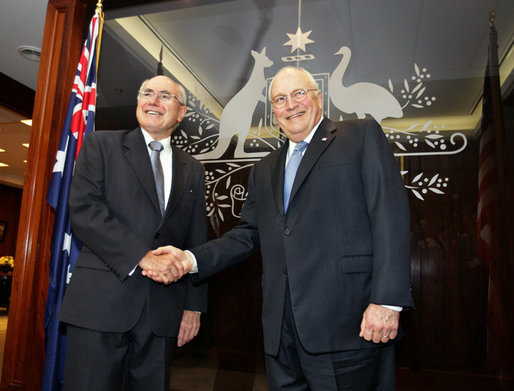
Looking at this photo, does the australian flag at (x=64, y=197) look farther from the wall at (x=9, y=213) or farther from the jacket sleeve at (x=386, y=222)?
the wall at (x=9, y=213)

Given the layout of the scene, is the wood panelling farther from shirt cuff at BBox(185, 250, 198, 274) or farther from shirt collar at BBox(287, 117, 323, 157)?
shirt collar at BBox(287, 117, 323, 157)

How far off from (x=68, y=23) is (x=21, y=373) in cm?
256

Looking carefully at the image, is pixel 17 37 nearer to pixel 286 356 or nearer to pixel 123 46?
pixel 123 46

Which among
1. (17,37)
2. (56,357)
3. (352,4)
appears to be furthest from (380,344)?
(17,37)

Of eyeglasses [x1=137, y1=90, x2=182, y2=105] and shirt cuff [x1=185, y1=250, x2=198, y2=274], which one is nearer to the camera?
shirt cuff [x1=185, y1=250, x2=198, y2=274]

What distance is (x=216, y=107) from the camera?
9.96 feet

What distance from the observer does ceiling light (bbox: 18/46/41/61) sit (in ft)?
13.5

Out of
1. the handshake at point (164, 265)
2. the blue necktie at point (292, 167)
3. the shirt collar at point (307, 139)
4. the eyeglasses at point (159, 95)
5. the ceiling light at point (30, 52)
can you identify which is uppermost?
the ceiling light at point (30, 52)

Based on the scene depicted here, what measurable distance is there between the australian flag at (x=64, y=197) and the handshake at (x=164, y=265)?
1.08 meters

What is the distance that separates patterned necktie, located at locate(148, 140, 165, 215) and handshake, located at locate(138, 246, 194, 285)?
8.0 inches

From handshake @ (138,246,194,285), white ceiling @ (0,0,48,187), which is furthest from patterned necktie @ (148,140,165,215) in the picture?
white ceiling @ (0,0,48,187)

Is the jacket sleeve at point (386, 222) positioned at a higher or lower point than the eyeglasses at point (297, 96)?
lower

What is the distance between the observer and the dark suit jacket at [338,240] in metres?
1.50

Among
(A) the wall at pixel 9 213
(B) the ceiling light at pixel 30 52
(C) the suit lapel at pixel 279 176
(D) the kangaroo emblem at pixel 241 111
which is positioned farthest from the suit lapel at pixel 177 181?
(A) the wall at pixel 9 213
